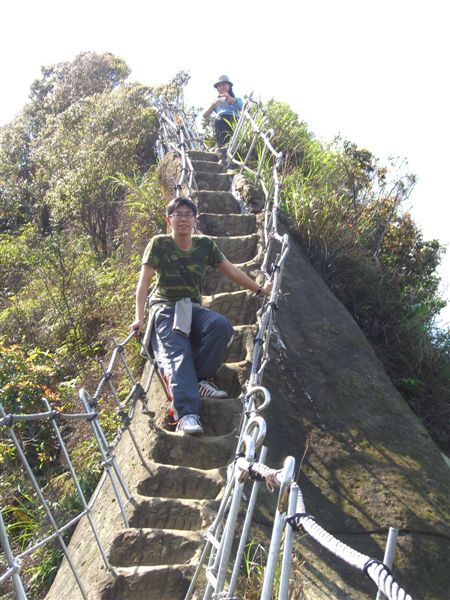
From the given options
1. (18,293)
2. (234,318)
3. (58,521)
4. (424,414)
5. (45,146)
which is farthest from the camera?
(45,146)

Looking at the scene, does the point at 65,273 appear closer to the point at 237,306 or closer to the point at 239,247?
the point at 239,247

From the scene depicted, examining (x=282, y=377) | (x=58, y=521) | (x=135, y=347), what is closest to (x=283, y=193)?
(x=135, y=347)

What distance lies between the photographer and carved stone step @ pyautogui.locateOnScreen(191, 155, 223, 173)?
25.8 feet

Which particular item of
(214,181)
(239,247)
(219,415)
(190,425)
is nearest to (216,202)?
(214,181)

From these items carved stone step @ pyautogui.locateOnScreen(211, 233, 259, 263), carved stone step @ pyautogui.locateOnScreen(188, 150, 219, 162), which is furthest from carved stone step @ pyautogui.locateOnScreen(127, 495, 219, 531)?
carved stone step @ pyautogui.locateOnScreen(188, 150, 219, 162)

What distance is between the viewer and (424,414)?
19.5ft

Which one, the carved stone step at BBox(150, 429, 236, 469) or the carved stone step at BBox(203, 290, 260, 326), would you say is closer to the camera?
the carved stone step at BBox(150, 429, 236, 469)

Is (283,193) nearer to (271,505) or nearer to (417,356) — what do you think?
(417,356)

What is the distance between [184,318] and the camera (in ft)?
13.5

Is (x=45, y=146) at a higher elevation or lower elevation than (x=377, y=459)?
higher

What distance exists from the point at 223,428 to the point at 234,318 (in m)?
1.40

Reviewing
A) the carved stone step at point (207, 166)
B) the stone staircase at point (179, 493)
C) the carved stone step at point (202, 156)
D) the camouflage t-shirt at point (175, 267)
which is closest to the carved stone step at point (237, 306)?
the stone staircase at point (179, 493)

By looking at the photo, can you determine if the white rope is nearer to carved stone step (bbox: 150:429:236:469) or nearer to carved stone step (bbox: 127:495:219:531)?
carved stone step (bbox: 127:495:219:531)

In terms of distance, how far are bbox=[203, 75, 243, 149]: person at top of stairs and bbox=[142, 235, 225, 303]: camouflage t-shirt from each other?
5016 mm
